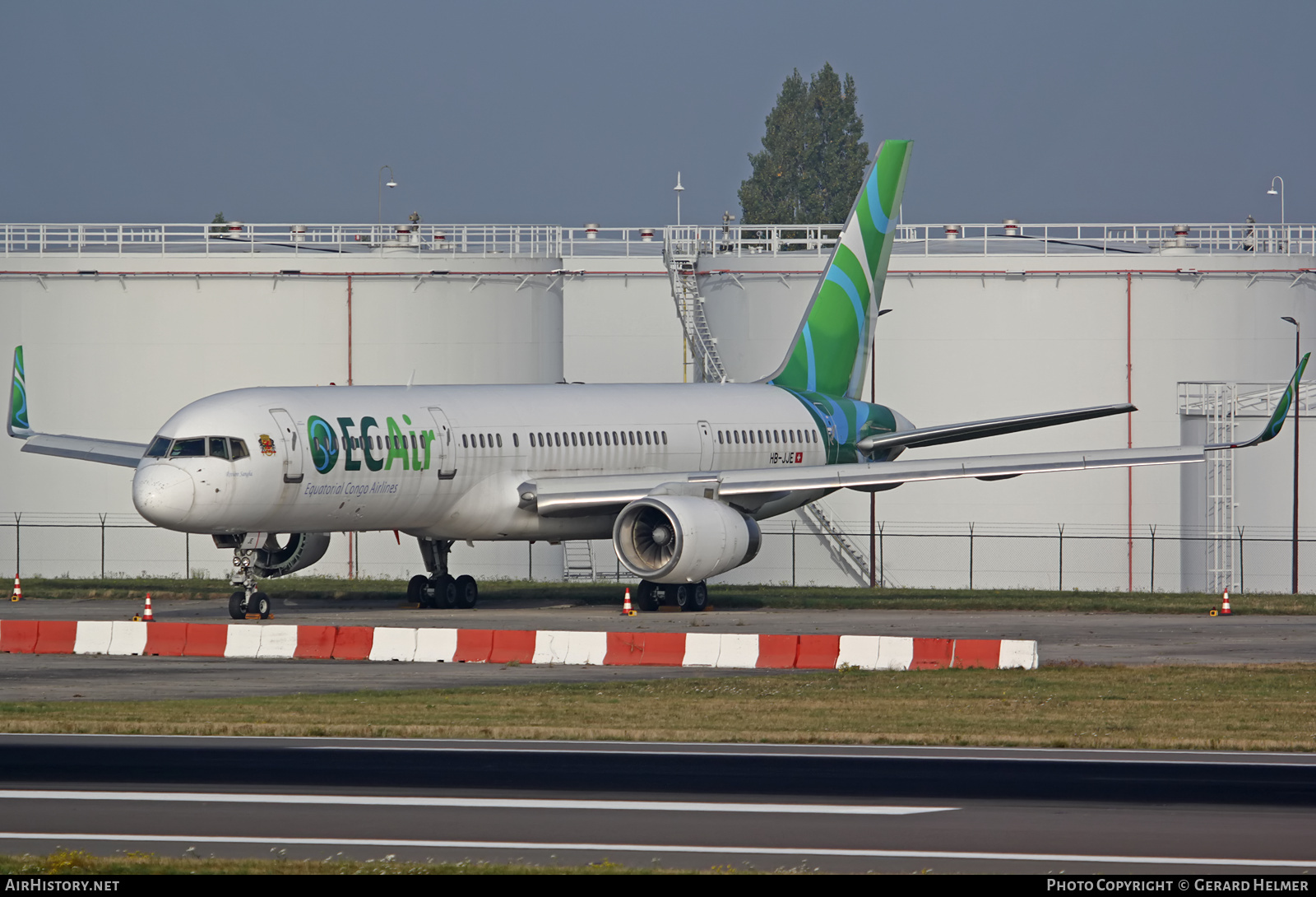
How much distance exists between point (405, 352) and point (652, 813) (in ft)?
126

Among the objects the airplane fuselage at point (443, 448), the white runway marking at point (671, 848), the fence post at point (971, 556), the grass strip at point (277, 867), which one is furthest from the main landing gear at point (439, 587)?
the grass strip at point (277, 867)

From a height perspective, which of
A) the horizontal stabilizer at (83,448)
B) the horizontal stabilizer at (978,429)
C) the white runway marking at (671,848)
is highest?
the horizontal stabilizer at (978,429)

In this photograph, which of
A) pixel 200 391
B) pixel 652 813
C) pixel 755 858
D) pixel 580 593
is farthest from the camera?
pixel 200 391

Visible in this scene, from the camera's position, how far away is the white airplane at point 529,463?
34125mm

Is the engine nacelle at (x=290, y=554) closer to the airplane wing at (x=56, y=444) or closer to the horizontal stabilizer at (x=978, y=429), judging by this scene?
the airplane wing at (x=56, y=444)

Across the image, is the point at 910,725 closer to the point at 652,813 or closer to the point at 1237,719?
Answer: the point at 1237,719

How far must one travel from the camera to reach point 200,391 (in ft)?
171

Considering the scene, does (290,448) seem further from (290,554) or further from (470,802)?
(470,802)

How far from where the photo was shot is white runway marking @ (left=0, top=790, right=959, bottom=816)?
49.6ft

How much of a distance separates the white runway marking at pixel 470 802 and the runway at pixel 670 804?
3 centimetres

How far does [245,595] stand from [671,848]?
22.2m

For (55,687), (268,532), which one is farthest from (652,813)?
(268,532)

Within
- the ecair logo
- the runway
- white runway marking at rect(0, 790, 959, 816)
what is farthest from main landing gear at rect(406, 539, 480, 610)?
white runway marking at rect(0, 790, 959, 816)

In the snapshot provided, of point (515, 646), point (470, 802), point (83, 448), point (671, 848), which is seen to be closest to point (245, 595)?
point (515, 646)
